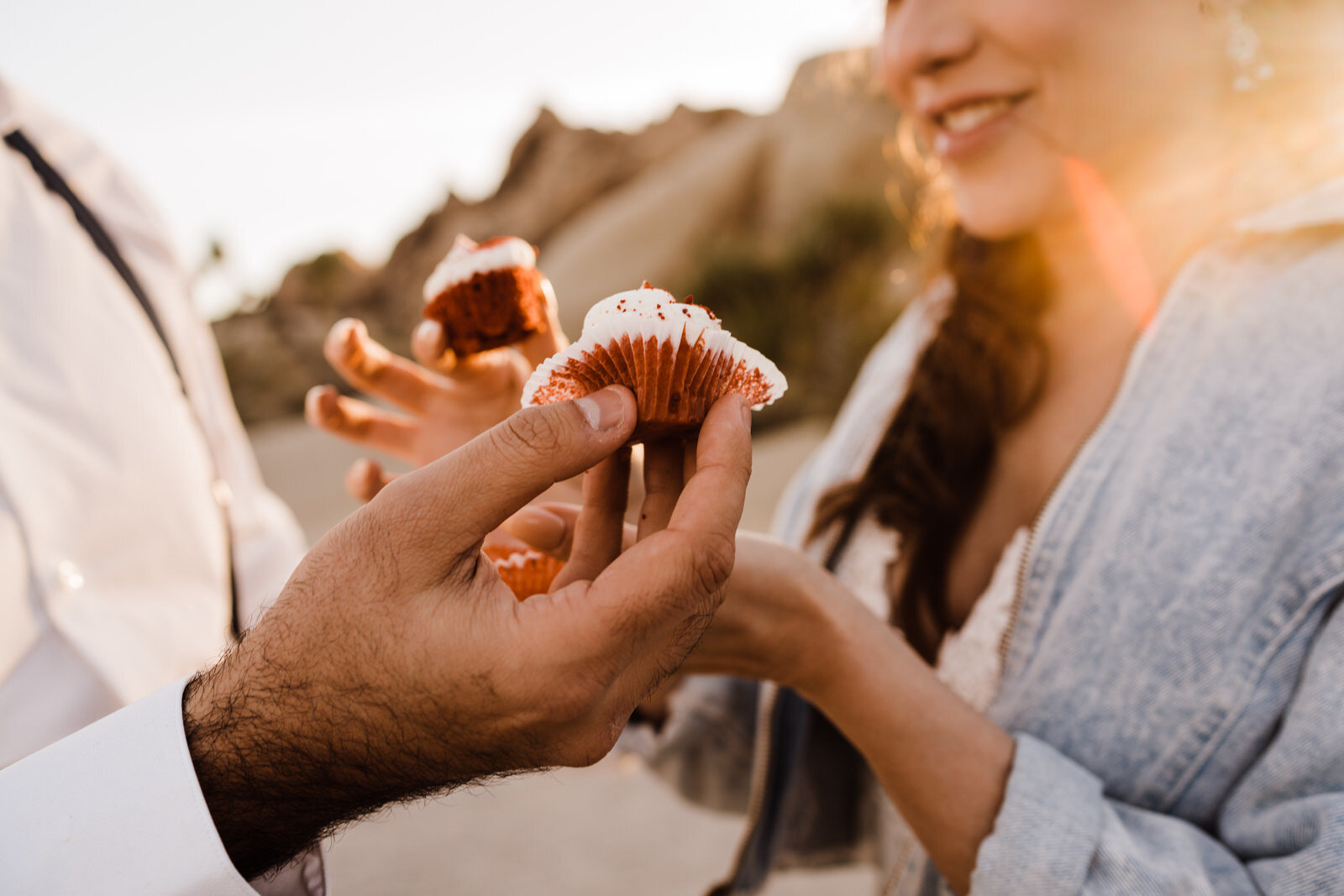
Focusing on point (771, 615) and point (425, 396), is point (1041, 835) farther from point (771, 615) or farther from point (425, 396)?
point (425, 396)

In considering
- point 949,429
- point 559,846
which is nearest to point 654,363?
point 949,429

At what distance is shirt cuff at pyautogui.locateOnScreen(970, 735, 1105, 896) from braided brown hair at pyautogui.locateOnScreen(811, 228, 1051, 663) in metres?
0.63

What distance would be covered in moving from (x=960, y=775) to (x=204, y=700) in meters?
1.39

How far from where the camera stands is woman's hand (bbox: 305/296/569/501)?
184 cm

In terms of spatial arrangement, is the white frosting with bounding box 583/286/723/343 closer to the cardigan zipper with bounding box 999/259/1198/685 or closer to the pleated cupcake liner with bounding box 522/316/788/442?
the pleated cupcake liner with bounding box 522/316/788/442

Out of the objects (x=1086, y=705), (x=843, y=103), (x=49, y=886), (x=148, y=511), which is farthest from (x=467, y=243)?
(x=843, y=103)

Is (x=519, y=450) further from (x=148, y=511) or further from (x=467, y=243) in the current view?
(x=148, y=511)

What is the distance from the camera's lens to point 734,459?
1.10m

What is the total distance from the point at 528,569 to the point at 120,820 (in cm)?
75

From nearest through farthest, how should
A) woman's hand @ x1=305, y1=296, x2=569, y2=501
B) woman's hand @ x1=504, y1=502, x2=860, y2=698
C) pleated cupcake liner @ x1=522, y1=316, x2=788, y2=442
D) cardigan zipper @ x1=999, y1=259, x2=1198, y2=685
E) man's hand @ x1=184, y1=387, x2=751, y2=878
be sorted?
man's hand @ x1=184, y1=387, x2=751, y2=878, pleated cupcake liner @ x1=522, y1=316, x2=788, y2=442, woman's hand @ x1=504, y1=502, x2=860, y2=698, cardigan zipper @ x1=999, y1=259, x2=1198, y2=685, woman's hand @ x1=305, y1=296, x2=569, y2=501

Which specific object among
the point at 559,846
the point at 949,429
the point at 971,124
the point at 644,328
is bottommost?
the point at 559,846

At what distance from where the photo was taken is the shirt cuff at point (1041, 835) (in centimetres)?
133

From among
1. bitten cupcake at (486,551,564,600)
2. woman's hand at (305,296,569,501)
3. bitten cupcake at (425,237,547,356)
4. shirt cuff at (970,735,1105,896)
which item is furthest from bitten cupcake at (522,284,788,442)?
shirt cuff at (970,735,1105,896)

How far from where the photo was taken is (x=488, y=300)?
175 cm
